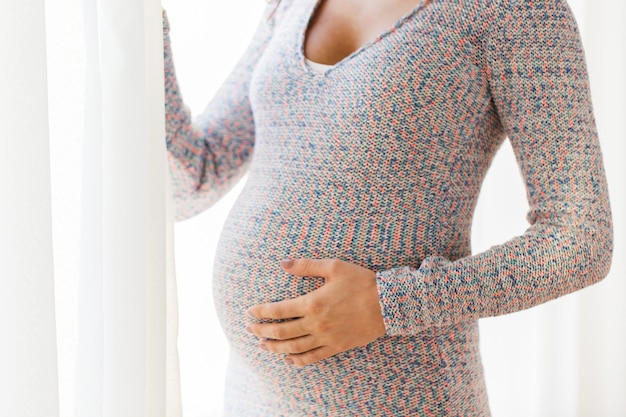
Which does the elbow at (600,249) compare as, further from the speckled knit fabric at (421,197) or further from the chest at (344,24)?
the chest at (344,24)

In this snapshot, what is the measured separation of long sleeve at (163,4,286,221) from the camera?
42.8 inches

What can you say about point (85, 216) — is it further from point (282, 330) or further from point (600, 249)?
point (600, 249)

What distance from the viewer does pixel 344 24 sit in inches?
37.1

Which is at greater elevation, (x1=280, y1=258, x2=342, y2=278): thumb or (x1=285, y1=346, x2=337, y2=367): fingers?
(x1=280, y1=258, x2=342, y2=278): thumb

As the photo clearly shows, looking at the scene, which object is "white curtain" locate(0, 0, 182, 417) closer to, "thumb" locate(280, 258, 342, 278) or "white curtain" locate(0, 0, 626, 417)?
"white curtain" locate(0, 0, 626, 417)

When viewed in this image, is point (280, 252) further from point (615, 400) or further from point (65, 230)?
point (615, 400)

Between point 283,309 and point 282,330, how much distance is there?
0.08 feet

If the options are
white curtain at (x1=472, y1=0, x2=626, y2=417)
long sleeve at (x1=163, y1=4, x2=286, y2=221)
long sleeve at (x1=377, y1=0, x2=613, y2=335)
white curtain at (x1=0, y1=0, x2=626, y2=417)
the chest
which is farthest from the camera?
white curtain at (x1=472, y1=0, x2=626, y2=417)

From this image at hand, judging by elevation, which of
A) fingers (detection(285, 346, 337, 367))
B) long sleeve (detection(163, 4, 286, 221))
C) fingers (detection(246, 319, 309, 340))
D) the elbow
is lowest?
fingers (detection(285, 346, 337, 367))

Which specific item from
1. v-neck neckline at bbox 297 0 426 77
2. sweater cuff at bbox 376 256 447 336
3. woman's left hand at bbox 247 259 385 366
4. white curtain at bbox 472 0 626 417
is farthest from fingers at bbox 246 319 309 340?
white curtain at bbox 472 0 626 417

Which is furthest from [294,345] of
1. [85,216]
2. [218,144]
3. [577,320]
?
[577,320]

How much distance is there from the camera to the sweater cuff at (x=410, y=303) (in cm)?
78

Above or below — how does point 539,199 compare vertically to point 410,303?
above

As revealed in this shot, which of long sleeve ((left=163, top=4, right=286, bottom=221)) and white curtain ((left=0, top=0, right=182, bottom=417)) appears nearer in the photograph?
white curtain ((left=0, top=0, right=182, bottom=417))
